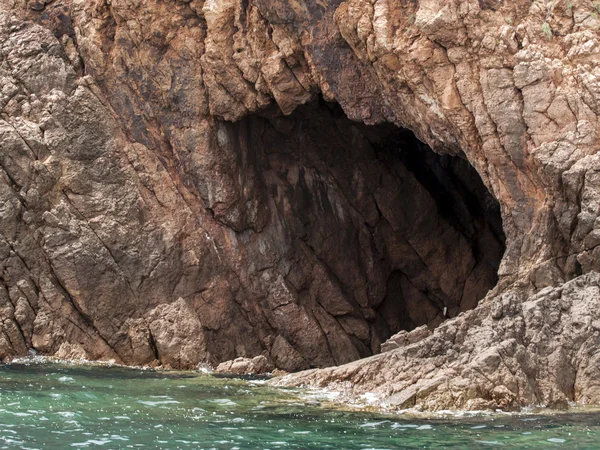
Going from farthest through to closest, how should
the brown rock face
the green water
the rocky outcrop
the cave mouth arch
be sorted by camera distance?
the cave mouth arch < the brown rock face < the rocky outcrop < the green water

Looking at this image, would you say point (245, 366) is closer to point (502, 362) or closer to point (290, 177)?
point (290, 177)

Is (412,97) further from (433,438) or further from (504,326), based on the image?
(433,438)

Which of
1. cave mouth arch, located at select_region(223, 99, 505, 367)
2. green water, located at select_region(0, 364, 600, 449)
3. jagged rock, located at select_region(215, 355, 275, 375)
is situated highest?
cave mouth arch, located at select_region(223, 99, 505, 367)

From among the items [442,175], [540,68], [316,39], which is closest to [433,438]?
[540,68]

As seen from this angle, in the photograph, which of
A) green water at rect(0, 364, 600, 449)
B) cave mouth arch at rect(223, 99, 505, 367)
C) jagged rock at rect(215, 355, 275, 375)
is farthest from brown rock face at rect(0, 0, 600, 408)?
green water at rect(0, 364, 600, 449)

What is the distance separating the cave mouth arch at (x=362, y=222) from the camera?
82.7 ft

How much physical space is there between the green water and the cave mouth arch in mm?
9122

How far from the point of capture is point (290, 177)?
1021 inches

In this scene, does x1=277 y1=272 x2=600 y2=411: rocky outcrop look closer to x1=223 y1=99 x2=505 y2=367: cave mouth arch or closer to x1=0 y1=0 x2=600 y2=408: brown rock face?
x1=0 y1=0 x2=600 y2=408: brown rock face

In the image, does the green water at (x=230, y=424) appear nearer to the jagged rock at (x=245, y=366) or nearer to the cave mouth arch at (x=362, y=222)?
the jagged rock at (x=245, y=366)

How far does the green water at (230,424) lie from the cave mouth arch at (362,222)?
9.12 metres

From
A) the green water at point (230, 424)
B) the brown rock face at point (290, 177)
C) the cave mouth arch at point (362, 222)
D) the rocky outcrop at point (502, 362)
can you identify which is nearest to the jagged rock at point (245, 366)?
the brown rock face at point (290, 177)

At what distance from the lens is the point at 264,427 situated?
12609 mm

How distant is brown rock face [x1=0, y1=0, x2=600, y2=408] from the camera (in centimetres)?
1742
